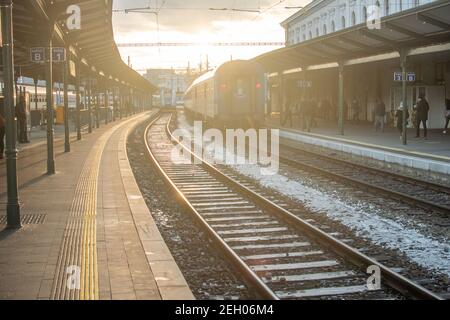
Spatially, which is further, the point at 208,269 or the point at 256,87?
the point at 256,87

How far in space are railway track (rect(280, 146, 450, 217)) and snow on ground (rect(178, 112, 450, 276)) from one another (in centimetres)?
94

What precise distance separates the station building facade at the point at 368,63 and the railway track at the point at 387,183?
14.0 ft

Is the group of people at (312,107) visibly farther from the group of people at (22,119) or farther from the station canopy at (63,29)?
the group of people at (22,119)

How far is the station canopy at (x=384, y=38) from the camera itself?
53.8 ft

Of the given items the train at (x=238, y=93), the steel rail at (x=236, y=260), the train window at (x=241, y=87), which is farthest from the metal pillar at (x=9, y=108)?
the train window at (x=241, y=87)

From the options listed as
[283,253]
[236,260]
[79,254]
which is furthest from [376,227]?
[79,254]

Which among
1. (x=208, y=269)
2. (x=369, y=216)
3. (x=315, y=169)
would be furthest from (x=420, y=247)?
(x=315, y=169)

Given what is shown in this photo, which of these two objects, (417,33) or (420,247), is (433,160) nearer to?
(417,33)

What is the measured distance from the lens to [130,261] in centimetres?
661

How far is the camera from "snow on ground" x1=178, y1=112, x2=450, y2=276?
7.27 meters

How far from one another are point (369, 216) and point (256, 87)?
18.6 meters

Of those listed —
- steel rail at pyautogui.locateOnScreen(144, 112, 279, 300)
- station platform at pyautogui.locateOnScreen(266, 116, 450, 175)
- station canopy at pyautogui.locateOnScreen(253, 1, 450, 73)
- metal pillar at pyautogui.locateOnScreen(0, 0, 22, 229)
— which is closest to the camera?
steel rail at pyautogui.locateOnScreen(144, 112, 279, 300)

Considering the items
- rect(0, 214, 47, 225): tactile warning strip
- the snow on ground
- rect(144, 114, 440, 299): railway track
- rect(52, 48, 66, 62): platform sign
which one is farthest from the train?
rect(0, 214, 47, 225): tactile warning strip

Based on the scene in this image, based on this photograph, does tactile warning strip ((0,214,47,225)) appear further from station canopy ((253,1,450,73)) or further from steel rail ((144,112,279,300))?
station canopy ((253,1,450,73))
